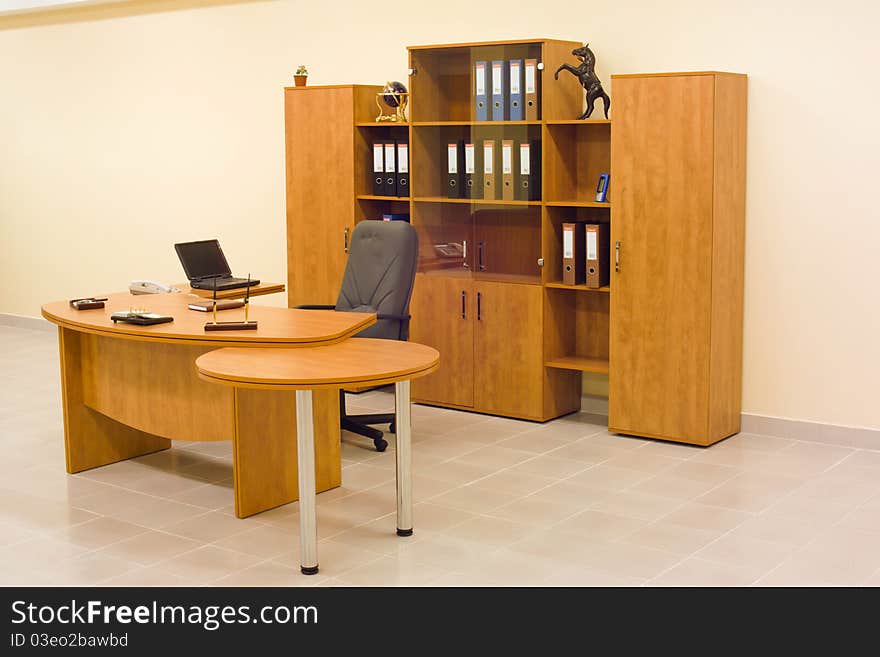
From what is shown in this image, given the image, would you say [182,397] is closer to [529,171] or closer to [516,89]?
[529,171]

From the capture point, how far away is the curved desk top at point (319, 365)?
403cm

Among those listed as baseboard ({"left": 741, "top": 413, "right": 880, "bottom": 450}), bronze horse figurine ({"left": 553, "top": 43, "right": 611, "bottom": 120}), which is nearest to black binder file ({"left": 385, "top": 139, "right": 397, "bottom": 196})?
bronze horse figurine ({"left": 553, "top": 43, "right": 611, "bottom": 120})

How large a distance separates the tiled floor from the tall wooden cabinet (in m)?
0.25

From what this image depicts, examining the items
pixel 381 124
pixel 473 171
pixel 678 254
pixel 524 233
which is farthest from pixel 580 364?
pixel 381 124

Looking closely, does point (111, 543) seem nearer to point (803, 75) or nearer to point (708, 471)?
point (708, 471)

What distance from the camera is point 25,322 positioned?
10.2 metres

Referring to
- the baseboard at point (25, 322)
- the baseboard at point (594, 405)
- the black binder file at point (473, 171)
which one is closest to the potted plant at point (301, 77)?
the black binder file at point (473, 171)

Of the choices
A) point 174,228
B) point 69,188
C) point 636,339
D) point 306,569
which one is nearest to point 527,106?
point 636,339

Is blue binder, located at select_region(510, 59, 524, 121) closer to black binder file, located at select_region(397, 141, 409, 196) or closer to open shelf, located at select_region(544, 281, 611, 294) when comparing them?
black binder file, located at select_region(397, 141, 409, 196)

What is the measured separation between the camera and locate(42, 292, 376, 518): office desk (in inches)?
191

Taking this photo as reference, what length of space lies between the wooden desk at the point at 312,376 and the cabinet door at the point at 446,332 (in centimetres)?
205

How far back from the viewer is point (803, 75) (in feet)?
19.0

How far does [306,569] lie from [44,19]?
283 inches

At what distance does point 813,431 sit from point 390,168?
9.93 feet
